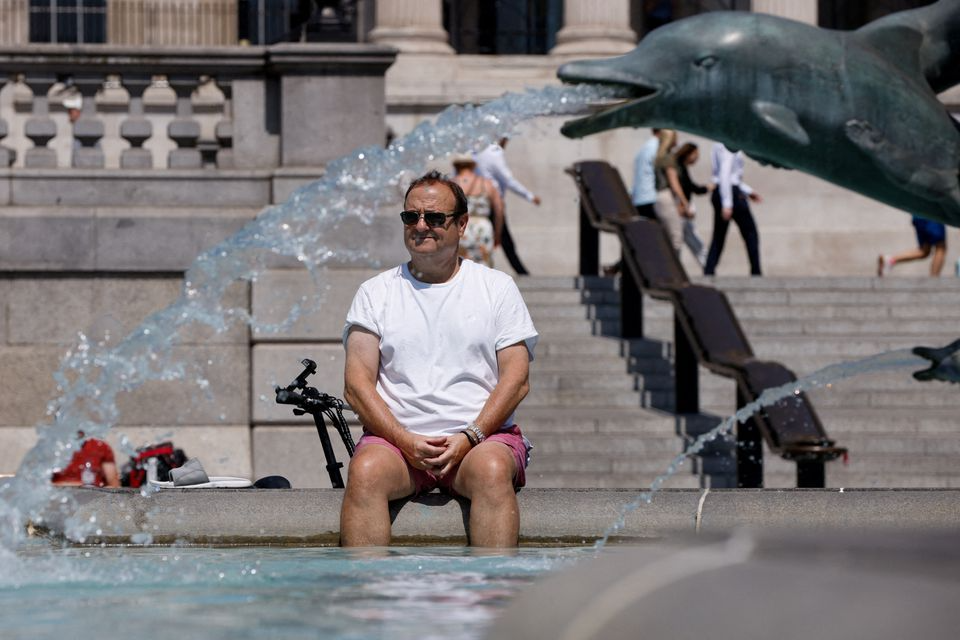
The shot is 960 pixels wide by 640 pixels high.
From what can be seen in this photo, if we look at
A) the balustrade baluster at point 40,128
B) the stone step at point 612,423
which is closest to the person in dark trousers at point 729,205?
the stone step at point 612,423

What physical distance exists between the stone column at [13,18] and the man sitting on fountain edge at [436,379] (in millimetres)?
23370

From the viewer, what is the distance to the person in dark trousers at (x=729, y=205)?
18936 mm

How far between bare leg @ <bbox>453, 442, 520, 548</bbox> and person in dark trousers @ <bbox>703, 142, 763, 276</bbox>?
11.8 meters

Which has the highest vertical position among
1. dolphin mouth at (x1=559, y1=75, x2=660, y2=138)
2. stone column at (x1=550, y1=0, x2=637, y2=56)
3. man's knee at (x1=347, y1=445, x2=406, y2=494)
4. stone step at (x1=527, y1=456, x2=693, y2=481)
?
stone column at (x1=550, y1=0, x2=637, y2=56)

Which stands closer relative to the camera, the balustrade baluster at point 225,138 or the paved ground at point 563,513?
the paved ground at point 563,513

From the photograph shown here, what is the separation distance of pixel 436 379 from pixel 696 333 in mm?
5578

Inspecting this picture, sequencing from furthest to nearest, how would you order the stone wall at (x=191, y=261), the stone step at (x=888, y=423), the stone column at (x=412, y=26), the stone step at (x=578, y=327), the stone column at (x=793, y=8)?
the stone column at (x=793, y=8) → the stone column at (x=412, y=26) → the stone step at (x=578, y=327) → the stone step at (x=888, y=423) → the stone wall at (x=191, y=261)

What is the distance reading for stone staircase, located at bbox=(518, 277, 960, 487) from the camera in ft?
43.7

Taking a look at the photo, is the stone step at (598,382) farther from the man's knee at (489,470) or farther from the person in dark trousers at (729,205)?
the man's knee at (489,470)

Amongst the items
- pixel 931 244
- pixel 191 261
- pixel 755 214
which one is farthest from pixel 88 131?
pixel 755 214

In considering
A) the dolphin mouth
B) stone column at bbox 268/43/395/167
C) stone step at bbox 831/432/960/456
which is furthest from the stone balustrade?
the dolphin mouth

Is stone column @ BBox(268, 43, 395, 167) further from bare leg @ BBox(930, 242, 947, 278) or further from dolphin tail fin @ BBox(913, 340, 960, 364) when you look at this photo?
bare leg @ BBox(930, 242, 947, 278)

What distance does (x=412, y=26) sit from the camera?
84.0 feet

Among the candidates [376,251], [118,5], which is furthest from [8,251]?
[118,5]
